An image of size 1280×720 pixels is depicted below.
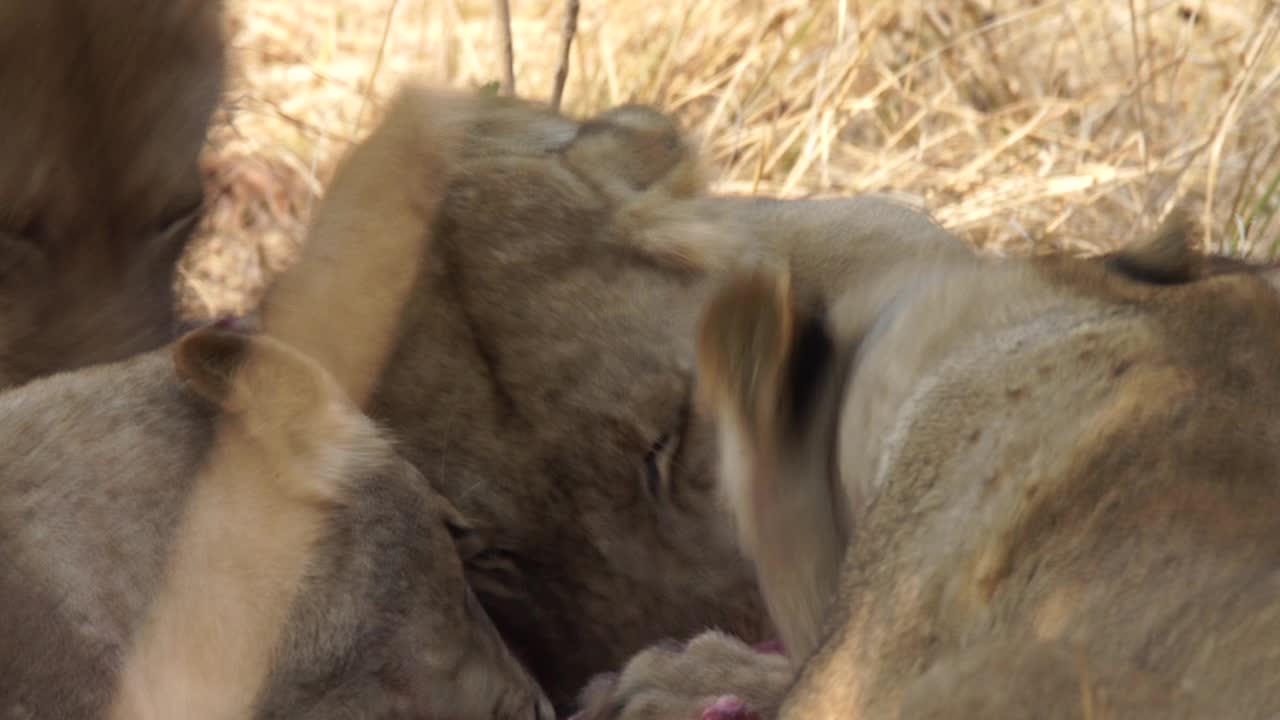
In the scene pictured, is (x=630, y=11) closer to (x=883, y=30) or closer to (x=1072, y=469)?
(x=883, y=30)

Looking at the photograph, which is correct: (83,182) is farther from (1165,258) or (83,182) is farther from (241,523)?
(1165,258)

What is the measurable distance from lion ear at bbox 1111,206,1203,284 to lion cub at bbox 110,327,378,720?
0.56 meters

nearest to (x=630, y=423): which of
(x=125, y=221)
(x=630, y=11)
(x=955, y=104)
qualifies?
(x=125, y=221)

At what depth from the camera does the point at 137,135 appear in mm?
2082

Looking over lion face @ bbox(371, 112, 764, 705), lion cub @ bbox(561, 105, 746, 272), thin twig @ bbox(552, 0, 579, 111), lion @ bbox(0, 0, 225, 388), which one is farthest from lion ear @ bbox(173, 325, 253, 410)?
thin twig @ bbox(552, 0, 579, 111)

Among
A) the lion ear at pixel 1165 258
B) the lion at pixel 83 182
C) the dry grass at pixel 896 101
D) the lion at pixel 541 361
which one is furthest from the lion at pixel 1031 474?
the dry grass at pixel 896 101

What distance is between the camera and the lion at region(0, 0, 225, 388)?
2.01m

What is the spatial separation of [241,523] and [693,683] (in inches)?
16.0

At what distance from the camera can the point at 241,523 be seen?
1491 millimetres

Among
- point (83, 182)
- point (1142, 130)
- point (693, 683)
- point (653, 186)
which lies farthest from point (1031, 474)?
point (1142, 130)

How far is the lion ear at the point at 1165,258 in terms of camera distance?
134cm

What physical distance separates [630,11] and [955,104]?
0.73 meters

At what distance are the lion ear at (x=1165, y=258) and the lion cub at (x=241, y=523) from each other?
56 cm

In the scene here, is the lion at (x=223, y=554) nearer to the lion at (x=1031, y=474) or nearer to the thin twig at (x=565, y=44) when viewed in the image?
the lion at (x=1031, y=474)
